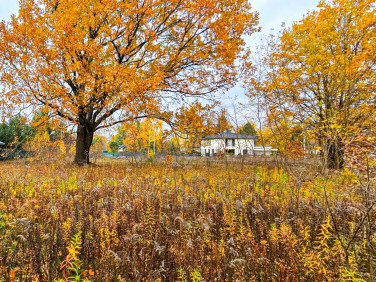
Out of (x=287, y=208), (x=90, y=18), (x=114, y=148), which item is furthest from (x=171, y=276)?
(x=114, y=148)

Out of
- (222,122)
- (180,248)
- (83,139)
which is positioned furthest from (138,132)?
(180,248)

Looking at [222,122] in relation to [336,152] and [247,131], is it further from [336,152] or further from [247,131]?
[336,152]

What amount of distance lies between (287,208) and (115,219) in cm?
274

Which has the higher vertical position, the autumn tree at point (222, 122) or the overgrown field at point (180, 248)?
the autumn tree at point (222, 122)

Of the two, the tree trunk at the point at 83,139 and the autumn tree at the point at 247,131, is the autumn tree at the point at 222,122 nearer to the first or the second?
the autumn tree at the point at 247,131

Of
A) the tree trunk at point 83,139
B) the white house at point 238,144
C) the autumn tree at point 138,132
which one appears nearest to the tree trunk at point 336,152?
the white house at point 238,144

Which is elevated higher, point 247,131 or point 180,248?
point 247,131

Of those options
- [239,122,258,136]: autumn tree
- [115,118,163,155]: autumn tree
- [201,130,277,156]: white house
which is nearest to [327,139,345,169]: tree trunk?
[201,130,277,156]: white house

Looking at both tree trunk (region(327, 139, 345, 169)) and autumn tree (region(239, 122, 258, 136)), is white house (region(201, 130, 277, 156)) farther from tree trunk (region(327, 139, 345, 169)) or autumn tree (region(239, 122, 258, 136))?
tree trunk (region(327, 139, 345, 169))

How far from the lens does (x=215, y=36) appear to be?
11.4 meters

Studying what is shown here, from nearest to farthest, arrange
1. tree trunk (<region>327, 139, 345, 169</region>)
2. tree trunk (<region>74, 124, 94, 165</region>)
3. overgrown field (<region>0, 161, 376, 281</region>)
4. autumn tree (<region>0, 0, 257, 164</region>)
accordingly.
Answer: overgrown field (<region>0, 161, 376, 281</region>) → tree trunk (<region>327, 139, 345, 169</region>) → autumn tree (<region>0, 0, 257, 164</region>) → tree trunk (<region>74, 124, 94, 165</region>)

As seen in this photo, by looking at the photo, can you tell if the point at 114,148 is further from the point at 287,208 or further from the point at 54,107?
the point at 287,208

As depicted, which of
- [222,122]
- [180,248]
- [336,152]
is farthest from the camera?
[222,122]

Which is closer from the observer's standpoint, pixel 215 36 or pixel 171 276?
pixel 171 276
